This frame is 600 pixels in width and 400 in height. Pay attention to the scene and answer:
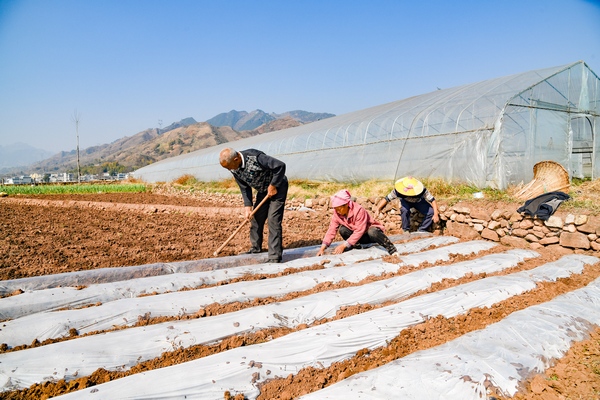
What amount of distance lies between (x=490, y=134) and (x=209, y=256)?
20.6 ft

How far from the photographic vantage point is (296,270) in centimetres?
394

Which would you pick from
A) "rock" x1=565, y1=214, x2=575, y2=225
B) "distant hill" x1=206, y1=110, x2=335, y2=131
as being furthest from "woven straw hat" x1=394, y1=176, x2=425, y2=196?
"distant hill" x1=206, y1=110, x2=335, y2=131

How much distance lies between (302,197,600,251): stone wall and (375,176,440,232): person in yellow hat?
283mm

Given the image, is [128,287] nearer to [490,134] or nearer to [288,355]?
[288,355]

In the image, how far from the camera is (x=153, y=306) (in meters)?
2.73

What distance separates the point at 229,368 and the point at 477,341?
150cm

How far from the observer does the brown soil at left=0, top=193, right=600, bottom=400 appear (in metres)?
2.08

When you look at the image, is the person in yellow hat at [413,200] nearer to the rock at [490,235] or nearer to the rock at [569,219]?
the rock at [490,235]

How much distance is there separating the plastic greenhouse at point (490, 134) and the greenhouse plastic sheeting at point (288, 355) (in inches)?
205

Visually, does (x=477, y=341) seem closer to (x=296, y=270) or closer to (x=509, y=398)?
(x=509, y=398)

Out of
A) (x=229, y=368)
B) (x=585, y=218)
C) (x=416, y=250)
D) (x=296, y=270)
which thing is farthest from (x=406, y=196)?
(x=229, y=368)

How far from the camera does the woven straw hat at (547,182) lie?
6.79m

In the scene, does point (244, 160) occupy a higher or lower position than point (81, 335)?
higher

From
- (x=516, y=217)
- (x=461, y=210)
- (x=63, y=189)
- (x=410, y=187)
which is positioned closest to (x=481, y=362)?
(x=410, y=187)
